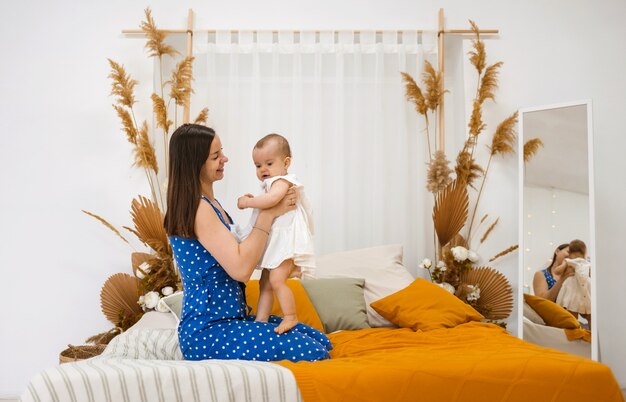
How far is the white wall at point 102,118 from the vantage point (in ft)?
13.4

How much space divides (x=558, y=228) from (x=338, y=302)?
1.58m

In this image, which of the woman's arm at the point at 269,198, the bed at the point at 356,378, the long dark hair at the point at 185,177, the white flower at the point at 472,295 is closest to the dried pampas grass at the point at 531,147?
the white flower at the point at 472,295

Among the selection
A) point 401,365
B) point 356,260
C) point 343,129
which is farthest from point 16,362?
point 401,365

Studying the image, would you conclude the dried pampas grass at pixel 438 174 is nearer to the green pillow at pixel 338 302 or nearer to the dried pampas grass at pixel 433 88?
the dried pampas grass at pixel 433 88

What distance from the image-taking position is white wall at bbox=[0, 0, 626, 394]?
4.10m

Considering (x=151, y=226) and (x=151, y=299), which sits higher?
(x=151, y=226)

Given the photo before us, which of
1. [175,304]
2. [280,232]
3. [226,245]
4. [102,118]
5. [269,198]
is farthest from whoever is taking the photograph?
[102,118]

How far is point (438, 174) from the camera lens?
3926mm

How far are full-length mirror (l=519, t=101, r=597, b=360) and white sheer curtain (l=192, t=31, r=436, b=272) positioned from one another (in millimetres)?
675

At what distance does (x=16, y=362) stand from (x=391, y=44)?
3294 mm

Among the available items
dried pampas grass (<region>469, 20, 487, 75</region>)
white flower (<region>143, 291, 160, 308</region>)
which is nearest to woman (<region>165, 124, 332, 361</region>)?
white flower (<region>143, 291, 160, 308</region>)

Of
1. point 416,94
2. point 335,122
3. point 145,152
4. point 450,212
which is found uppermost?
point 416,94

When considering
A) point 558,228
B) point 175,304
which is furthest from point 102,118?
point 558,228

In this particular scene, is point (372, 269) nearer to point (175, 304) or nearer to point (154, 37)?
point (175, 304)
